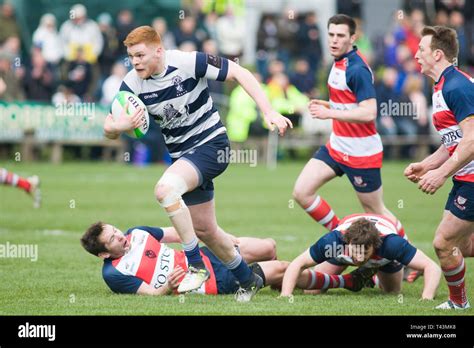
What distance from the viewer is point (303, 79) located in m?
24.5

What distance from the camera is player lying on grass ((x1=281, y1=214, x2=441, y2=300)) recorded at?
26.9 feet

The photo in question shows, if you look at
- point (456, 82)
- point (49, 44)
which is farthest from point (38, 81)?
point (456, 82)

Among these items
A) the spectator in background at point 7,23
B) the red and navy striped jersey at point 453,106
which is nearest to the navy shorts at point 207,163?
the red and navy striped jersey at point 453,106

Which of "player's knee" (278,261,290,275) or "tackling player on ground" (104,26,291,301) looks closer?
"tackling player on ground" (104,26,291,301)

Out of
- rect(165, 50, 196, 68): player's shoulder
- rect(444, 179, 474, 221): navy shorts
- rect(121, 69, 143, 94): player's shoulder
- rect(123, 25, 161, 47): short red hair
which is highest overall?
rect(123, 25, 161, 47): short red hair

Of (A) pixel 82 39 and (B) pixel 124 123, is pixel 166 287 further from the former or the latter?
(A) pixel 82 39

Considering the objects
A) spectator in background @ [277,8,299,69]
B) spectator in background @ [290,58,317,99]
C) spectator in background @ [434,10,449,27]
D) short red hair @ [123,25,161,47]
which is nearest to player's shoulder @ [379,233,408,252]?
short red hair @ [123,25,161,47]

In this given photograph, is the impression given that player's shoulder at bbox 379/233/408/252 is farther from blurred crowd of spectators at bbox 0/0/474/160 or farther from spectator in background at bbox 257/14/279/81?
spectator in background at bbox 257/14/279/81

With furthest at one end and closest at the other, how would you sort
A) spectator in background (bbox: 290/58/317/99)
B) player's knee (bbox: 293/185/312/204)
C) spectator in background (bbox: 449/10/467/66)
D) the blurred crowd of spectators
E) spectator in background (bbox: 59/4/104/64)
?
spectator in background (bbox: 449/10/467/66) → spectator in background (bbox: 290/58/317/99) → spectator in background (bbox: 59/4/104/64) → the blurred crowd of spectators → player's knee (bbox: 293/185/312/204)

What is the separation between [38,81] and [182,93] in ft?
52.3

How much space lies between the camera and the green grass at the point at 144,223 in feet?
25.9

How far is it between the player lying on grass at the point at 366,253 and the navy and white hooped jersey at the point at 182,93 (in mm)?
1374

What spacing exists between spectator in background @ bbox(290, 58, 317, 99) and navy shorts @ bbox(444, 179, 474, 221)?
1638 cm

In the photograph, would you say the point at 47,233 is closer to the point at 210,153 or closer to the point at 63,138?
the point at 210,153
